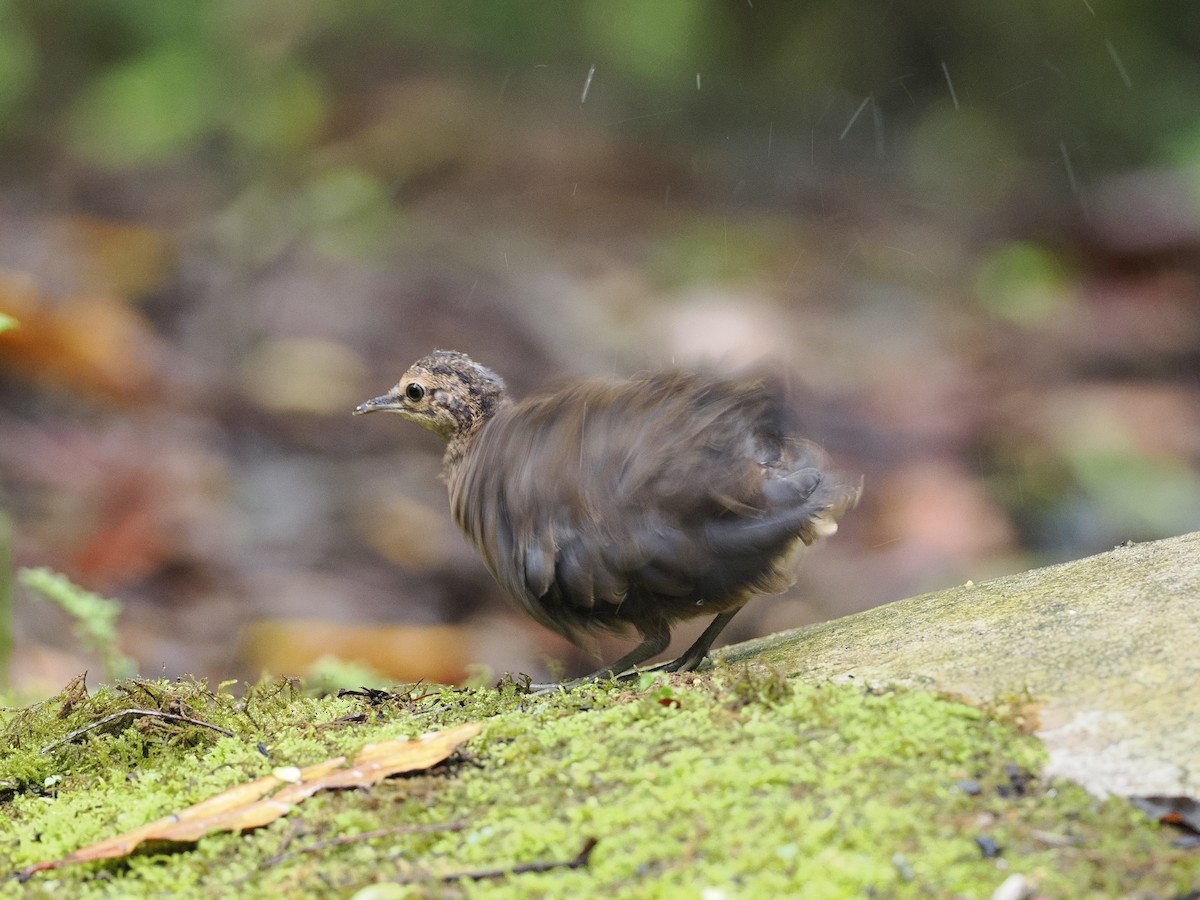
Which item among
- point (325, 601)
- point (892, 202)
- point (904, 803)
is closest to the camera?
point (904, 803)

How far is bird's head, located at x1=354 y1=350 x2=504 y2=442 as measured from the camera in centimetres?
452

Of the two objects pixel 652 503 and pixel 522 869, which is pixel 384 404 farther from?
pixel 522 869

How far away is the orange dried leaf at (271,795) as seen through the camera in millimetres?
2270

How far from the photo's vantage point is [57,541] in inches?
266

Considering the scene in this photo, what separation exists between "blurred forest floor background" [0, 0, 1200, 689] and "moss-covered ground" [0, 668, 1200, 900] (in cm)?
339

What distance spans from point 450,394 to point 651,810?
2.59m

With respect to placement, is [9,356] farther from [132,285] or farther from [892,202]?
[892,202]

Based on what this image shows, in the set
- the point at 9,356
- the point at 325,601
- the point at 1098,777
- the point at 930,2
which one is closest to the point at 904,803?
the point at 1098,777

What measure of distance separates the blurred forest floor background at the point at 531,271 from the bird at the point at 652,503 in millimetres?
2692

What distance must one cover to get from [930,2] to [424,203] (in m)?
3.75

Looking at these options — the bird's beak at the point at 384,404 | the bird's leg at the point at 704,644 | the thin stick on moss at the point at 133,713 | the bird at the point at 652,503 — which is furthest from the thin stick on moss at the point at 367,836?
the bird's beak at the point at 384,404

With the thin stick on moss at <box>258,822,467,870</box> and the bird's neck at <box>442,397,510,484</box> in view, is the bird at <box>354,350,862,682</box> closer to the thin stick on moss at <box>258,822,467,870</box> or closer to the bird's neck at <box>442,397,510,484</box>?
the bird's neck at <box>442,397,510,484</box>

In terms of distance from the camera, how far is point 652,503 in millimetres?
3283

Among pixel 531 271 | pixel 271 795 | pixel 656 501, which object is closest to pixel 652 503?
pixel 656 501
